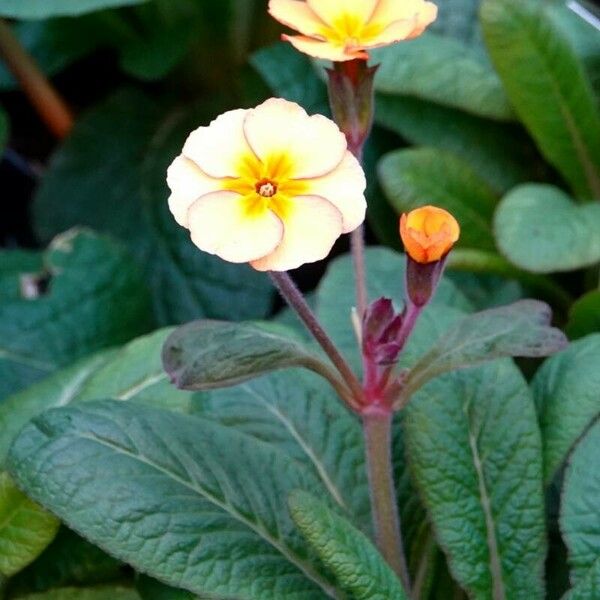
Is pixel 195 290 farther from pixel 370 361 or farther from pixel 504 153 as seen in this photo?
pixel 370 361

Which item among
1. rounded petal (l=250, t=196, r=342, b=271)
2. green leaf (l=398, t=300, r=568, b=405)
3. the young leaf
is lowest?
green leaf (l=398, t=300, r=568, b=405)

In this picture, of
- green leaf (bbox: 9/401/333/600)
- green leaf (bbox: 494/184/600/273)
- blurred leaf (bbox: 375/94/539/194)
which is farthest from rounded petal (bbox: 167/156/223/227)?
blurred leaf (bbox: 375/94/539/194)

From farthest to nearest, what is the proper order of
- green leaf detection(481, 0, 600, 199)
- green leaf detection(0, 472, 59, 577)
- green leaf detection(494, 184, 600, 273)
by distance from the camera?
green leaf detection(481, 0, 600, 199) → green leaf detection(494, 184, 600, 273) → green leaf detection(0, 472, 59, 577)

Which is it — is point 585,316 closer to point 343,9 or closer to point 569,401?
point 569,401

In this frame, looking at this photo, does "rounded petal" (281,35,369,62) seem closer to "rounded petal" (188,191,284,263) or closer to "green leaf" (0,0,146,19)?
"rounded petal" (188,191,284,263)

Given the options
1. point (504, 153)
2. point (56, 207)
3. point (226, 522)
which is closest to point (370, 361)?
point (226, 522)

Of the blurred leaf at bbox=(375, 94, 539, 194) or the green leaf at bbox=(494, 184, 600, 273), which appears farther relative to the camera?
the blurred leaf at bbox=(375, 94, 539, 194)
